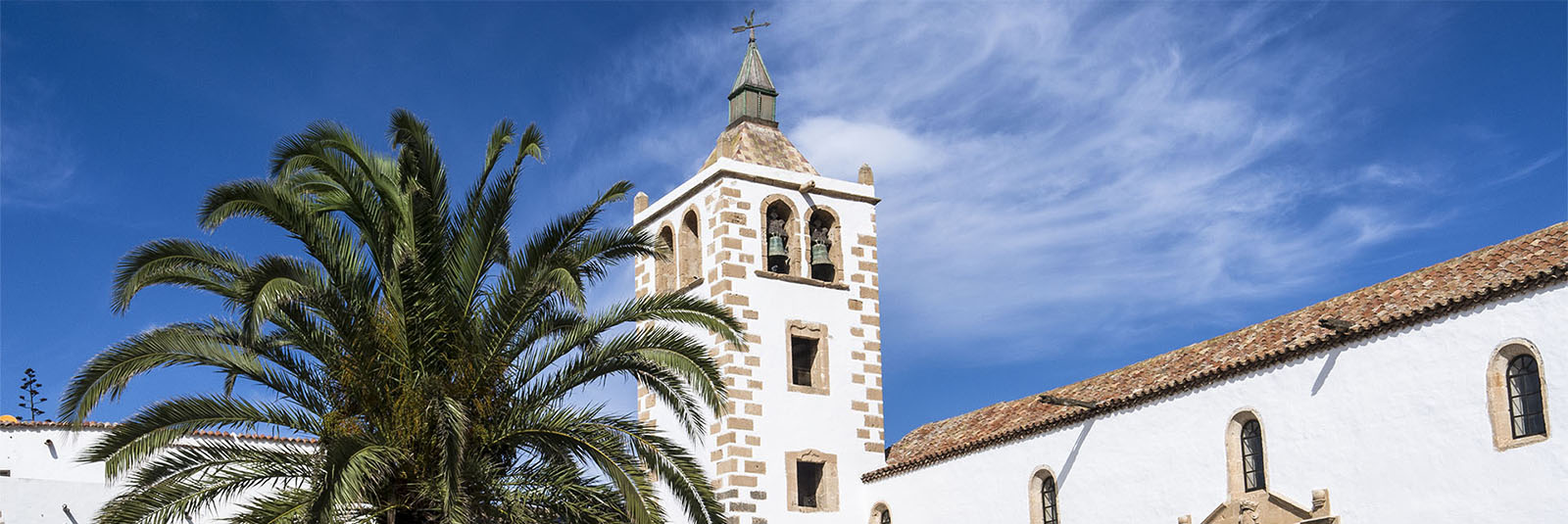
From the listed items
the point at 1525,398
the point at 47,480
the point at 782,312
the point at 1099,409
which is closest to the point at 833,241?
the point at 782,312

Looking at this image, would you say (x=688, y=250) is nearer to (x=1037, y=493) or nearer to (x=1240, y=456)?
(x=1037, y=493)

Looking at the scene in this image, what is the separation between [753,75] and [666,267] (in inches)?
156

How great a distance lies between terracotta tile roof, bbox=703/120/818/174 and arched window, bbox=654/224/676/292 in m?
1.42

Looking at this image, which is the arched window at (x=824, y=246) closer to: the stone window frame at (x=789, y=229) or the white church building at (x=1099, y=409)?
the white church building at (x=1099, y=409)

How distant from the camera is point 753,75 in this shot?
98.3 feet

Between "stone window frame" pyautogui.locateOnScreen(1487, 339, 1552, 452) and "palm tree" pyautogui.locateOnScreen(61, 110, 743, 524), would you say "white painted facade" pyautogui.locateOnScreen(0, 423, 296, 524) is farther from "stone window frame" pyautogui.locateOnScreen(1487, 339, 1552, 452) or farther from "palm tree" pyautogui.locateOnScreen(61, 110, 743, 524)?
"stone window frame" pyautogui.locateOnScreen(1487, 339, 1552, 452)

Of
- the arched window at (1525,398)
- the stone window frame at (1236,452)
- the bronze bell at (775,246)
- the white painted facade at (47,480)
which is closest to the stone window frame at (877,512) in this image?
the bronze bell at (775,246)

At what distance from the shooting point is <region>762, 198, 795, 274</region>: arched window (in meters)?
28.0

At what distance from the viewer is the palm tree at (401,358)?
1541cm

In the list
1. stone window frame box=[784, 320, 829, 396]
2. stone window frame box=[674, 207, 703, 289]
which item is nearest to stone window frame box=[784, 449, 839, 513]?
stone window frame box=[784, 320, 829, 396]

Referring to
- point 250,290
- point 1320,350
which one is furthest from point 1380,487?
point 250,290

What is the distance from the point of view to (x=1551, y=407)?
53.1 feet

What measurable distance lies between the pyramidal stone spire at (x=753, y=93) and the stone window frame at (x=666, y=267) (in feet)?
7.83

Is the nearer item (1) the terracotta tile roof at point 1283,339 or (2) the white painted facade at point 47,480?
(1) the terracotta tile roof at point 1283,339
